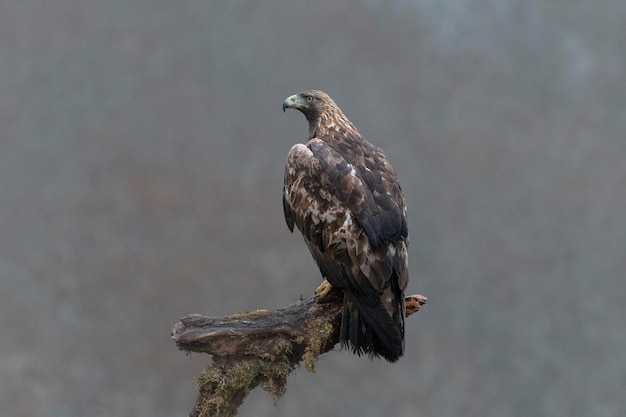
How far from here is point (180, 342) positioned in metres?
4.60

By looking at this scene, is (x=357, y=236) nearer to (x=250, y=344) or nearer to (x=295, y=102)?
(x=250, y=344)

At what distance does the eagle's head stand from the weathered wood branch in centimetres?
117

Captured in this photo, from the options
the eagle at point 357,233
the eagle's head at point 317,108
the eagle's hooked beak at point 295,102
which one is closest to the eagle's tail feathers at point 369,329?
the eagle at point 357,233

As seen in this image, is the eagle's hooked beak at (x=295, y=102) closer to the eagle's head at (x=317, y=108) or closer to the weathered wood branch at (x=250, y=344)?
the eagle's head at (x=317, y=108)

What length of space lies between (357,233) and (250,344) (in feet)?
3.04

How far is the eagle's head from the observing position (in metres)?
4.95

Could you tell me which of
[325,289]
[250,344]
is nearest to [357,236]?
[325,289]

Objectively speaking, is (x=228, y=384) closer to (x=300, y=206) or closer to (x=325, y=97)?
(x=300, y=206)

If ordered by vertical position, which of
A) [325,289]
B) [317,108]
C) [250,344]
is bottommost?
[250,344]

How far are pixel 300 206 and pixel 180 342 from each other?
Answer: 1073mm

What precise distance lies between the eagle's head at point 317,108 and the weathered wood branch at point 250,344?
117cm

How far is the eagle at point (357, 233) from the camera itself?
4.33 metres

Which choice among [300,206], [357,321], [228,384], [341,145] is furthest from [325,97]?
[228,384]

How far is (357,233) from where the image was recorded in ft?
14.3
